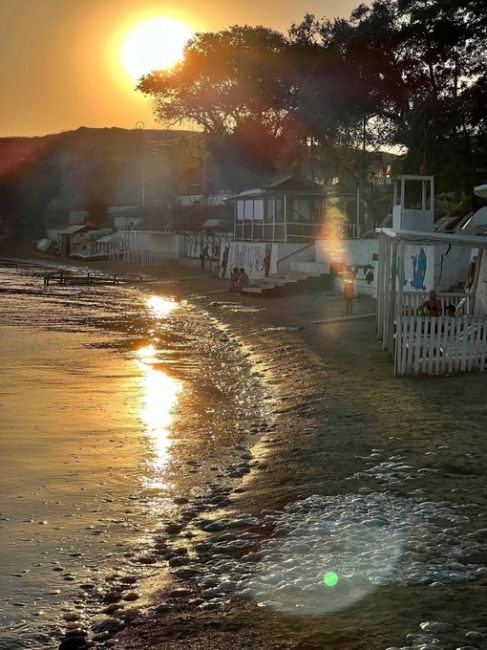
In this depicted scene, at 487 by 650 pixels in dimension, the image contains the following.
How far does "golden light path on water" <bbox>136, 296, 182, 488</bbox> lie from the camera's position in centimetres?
1080

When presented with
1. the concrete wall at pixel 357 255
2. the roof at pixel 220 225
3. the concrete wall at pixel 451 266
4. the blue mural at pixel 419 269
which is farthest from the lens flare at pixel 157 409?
the roof at pixel 220 225

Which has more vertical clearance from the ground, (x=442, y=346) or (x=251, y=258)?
(x=251, y=258)

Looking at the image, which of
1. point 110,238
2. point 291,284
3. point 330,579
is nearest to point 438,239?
point 330,579

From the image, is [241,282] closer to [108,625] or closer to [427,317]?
[427,317]

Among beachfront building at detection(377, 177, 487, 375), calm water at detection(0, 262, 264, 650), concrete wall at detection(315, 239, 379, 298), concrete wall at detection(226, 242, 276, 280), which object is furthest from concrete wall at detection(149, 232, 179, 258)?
beachfront building at detection(377, 177, 487, 375)

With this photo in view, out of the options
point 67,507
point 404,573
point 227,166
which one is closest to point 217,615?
point 404,573

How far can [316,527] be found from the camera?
7613 mm

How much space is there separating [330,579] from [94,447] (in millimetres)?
5777

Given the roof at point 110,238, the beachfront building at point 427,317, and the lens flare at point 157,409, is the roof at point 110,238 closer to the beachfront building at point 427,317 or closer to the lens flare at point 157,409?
the beachfront building at point 427,317

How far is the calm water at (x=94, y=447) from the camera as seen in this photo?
22.6 feet

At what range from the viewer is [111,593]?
6473mm

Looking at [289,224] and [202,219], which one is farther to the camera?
[202,219]

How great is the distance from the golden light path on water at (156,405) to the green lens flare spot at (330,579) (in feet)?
11.3

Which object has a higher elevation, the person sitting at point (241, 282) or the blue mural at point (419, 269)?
the blue mural at point (419, 269)
